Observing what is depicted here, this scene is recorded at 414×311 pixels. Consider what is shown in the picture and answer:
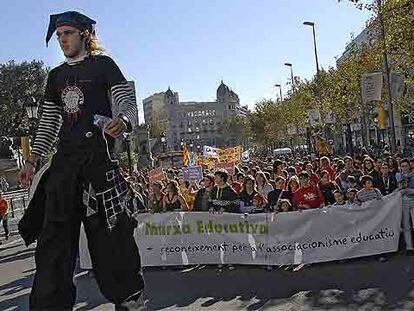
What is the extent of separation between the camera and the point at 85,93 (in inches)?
144

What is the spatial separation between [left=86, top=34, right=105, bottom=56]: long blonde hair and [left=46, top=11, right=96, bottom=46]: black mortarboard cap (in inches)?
2.3

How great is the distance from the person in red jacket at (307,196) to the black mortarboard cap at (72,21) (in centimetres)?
715

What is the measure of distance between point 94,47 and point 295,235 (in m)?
6.55

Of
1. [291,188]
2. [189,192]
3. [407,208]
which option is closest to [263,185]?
[291,188]

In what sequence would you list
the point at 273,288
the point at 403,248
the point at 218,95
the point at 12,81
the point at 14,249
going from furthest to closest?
the point at 218,95, the point at 12,81, the point at 14,249, the point at 403,248, the point at 273,288

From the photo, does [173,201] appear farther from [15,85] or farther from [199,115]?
[199,115]

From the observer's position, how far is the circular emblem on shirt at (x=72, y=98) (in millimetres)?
3654

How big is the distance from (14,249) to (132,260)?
41.2 ft

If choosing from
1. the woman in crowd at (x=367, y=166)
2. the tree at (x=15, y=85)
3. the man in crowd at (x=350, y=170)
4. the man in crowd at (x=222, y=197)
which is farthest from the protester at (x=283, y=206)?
the tree at (x=15, y=85)

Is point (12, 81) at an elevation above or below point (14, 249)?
above

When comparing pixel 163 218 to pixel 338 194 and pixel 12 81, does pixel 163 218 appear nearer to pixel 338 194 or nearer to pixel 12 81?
pixel 338 194

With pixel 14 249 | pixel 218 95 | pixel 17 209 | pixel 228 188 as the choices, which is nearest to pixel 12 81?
pixel 17 209

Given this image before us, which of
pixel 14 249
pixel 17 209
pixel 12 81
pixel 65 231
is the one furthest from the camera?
pixel 12 81

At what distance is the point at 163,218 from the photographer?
10383 mm
